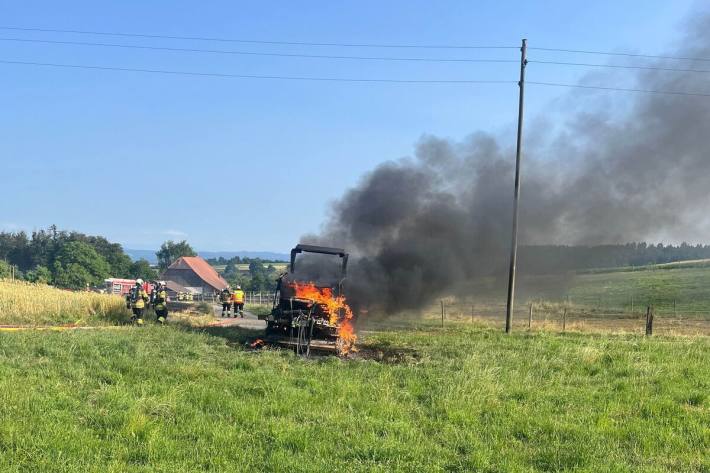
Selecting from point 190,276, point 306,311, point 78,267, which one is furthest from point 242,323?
point 190,276

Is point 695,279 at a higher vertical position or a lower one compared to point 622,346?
higher

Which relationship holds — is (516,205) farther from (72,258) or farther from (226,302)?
(72,258)

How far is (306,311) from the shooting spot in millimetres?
13078

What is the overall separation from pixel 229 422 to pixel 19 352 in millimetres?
6129

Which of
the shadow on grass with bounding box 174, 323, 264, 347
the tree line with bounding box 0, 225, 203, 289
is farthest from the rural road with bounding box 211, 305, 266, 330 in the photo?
the tree line with bounding box 0, 225, 203, 289

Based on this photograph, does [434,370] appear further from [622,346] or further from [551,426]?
[622,346]

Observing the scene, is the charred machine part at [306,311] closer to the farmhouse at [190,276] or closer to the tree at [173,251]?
the farmhouse at [190,276]

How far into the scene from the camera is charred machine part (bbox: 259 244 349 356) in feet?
42.1

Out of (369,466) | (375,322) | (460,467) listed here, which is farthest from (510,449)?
(375,322)

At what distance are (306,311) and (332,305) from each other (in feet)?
2.30

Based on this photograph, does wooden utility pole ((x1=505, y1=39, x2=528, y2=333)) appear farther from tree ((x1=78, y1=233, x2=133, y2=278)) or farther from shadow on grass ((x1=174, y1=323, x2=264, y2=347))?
tree ((x1=78, y1=233, x2=133, y2=278))

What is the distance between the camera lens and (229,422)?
655cm

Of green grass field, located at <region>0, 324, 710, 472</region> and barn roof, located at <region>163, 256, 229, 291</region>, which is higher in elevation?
barn roof, located at <region>163, 256, 229, 291</region>

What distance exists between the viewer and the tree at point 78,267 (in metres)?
68.2
